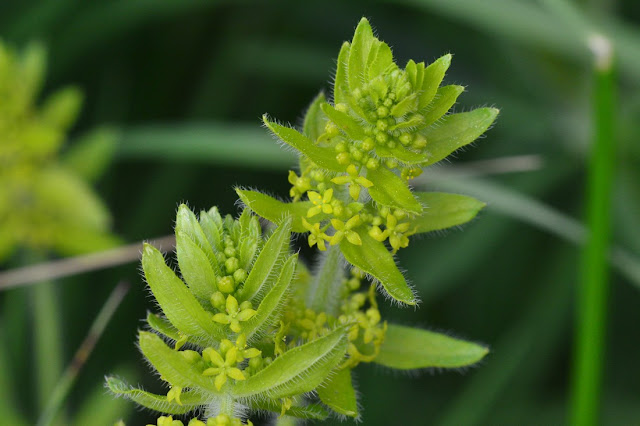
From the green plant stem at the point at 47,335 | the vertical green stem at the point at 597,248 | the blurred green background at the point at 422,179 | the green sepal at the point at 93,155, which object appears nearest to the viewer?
the vertical green stem at the point at 597,248

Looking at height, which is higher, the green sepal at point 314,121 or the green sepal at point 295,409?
the green sepal at point 314,121

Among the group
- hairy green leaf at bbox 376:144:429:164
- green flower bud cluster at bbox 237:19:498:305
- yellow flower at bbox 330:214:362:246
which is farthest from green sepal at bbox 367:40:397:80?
yellow flower at bbox 330:214:362:246

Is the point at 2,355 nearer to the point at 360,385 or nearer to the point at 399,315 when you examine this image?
the point at 360,385

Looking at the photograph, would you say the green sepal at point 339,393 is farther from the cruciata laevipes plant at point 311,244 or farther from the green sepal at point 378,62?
the green sepal at point 378,62

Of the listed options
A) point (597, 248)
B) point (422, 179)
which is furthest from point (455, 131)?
point (422, 179)

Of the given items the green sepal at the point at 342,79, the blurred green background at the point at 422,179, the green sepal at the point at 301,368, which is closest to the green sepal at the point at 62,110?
the blurred green background at the point at 422,179

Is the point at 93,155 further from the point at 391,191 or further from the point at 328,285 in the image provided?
the point at 391,191

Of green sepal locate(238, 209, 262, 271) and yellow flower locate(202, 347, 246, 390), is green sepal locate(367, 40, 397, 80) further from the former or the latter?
yellow flower locate(202, 347, 246, 390)
